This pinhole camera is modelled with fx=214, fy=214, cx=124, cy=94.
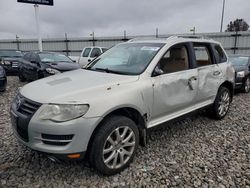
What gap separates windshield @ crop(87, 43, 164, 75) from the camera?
311cm

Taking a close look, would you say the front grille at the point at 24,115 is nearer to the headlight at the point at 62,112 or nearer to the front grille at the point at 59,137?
the headlight at the point at 62,112

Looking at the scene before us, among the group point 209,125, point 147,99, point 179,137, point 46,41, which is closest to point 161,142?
Result: point 179,137

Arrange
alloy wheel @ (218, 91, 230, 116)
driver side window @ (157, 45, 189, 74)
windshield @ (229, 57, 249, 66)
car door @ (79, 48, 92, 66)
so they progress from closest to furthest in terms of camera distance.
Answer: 1. driver side window @ (157, 45, 189, 74)
2. alloy wheel @ (218, 91, 230, 116)
3. windshield @ (229, 57, 249, 66)
4. car door @ (79, 48, 92, 66)

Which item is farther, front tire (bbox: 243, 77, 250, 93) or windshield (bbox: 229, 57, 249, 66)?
windshield (bbox: 229, 57, 249, 66)

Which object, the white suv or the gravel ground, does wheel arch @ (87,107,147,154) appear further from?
the gravel ground

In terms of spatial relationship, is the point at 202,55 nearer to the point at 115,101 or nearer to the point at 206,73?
the point at 206,73

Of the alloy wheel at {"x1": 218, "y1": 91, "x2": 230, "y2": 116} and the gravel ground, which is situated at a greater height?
the alloy wheel at {"x1": 218, "y1": 91, "x2": 230, "y2": 116}

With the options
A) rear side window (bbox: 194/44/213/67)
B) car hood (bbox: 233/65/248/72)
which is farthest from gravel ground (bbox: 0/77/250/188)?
car hood (bbox: 233/65/248/72)

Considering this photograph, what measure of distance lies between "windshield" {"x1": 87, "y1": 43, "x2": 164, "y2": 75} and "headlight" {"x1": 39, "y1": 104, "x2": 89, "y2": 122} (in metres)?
1.00

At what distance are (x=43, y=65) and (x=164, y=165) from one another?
245 inches

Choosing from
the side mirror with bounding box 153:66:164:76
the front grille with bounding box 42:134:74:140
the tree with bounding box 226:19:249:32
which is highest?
the tree with bounding box 226:19:249:32

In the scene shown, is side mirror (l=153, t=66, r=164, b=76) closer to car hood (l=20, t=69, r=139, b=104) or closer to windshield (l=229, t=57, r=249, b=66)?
car hood (l=20, t=69, r=139, b=104)

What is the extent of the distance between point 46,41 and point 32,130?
2008 cm

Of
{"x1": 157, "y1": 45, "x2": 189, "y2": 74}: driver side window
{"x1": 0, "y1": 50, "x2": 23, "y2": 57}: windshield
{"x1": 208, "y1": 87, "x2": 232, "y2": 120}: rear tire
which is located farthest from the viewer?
{"x1": 0, "y1": 50, "x2": 23, "y2": 57}: windshield
